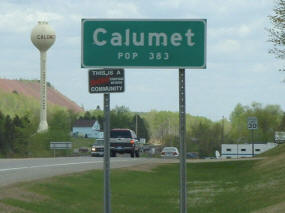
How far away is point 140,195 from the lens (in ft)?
90.3

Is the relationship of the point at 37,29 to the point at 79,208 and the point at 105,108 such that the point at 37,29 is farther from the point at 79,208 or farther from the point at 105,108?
the point at 105,108

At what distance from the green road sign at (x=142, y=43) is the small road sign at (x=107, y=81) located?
173mm

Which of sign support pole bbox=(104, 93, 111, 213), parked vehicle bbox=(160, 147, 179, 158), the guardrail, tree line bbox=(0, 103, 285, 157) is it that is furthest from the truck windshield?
tree line bbox=(0, 103, 285, 157)

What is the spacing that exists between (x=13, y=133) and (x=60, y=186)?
131013 millimetres

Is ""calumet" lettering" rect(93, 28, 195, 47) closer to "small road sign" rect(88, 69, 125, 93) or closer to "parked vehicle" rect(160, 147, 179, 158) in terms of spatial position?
"small road sign" rect(88, 69, 125, 93)

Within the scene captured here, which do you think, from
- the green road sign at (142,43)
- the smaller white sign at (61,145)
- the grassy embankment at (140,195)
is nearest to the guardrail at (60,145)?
the smaller white sign at (61,145)

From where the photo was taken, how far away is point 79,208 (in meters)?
21.5

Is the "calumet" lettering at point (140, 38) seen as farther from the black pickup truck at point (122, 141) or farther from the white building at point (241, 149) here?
the white building at point (241, 149)

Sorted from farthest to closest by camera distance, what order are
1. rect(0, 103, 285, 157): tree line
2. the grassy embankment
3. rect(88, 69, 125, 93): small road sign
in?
rect(0, 103, 285, 157): tree line
the grassy embankment
rect(88, 69, 125, 93): small road sign

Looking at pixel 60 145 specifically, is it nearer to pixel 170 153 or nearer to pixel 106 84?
pixel 170 153

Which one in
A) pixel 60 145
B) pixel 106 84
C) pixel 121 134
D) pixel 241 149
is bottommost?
pixel 241 149

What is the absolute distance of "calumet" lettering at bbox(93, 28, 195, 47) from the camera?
991 cm

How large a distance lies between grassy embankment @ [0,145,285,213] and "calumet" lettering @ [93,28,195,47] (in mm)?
7451

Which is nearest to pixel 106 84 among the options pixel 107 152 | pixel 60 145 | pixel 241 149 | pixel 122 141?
pixel 107 152
